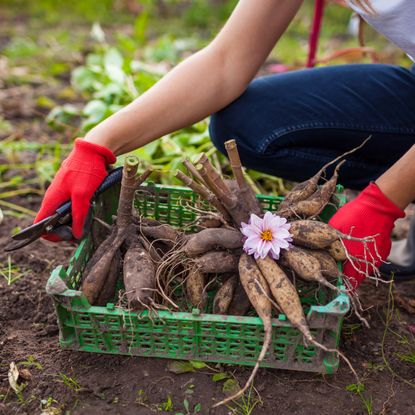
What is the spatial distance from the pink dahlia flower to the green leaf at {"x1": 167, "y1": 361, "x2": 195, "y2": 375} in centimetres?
33

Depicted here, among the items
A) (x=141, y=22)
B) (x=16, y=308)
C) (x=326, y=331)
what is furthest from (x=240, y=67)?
(x=141, y=22)

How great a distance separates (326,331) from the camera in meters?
1.35

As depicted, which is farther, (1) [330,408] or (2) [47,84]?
(2) [47,84]

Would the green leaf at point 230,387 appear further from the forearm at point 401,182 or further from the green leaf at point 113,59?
the green leaf at point 113,59

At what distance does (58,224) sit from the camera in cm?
151

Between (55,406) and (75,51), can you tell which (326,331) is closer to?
(55,406)

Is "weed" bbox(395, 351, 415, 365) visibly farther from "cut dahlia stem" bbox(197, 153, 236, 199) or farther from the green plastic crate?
"cut dahlia stem" bbox(197, 153, 236, 199)

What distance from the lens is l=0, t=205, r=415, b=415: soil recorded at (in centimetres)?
136

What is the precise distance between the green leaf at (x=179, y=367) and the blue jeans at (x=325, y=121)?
0.74 meters

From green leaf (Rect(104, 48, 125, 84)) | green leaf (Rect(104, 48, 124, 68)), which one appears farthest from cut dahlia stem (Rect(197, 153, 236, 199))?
green leaf (Rect(104, 48, 124, 68))

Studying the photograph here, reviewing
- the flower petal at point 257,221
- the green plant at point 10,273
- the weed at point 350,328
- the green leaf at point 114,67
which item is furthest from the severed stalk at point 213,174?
the green leaf at point 114,67

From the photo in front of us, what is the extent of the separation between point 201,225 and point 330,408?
0.57m

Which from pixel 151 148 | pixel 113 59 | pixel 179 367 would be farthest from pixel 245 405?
pixel 113 59

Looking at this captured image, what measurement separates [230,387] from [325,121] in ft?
2.92
